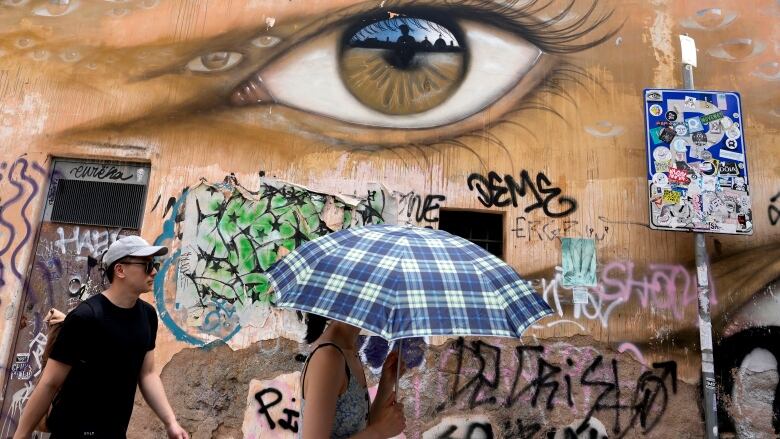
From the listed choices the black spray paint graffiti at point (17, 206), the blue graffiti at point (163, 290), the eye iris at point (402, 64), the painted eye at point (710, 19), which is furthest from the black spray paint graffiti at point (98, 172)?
the painted eye at point (710, 19)

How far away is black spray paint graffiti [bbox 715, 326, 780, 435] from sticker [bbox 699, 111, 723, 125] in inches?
77.5

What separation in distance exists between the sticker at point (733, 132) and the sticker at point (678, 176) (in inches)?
22.4

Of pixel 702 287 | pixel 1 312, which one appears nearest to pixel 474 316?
pixel 702 287

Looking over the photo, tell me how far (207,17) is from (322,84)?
149 centimetres

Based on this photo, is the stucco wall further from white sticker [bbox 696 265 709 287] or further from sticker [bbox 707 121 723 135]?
sticker [bbox 707 121 723 135]

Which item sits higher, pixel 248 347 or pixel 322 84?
pixel 322 84

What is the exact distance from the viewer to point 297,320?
5105mm

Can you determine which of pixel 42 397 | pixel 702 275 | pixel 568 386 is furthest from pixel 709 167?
pixel 42 397

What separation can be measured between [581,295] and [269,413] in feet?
10.0

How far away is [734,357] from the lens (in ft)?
16.3

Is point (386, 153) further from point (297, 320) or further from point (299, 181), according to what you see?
point (297, 320)

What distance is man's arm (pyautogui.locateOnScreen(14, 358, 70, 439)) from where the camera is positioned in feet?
8.23

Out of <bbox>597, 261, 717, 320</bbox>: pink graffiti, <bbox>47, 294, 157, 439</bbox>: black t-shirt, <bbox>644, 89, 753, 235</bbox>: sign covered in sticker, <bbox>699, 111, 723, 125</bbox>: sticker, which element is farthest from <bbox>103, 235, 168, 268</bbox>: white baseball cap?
<bbox>699, 111, 723, 125</bbox>: sticker

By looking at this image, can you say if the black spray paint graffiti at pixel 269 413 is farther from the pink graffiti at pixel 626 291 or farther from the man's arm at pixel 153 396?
the pink graffiti at pixel 626 291
